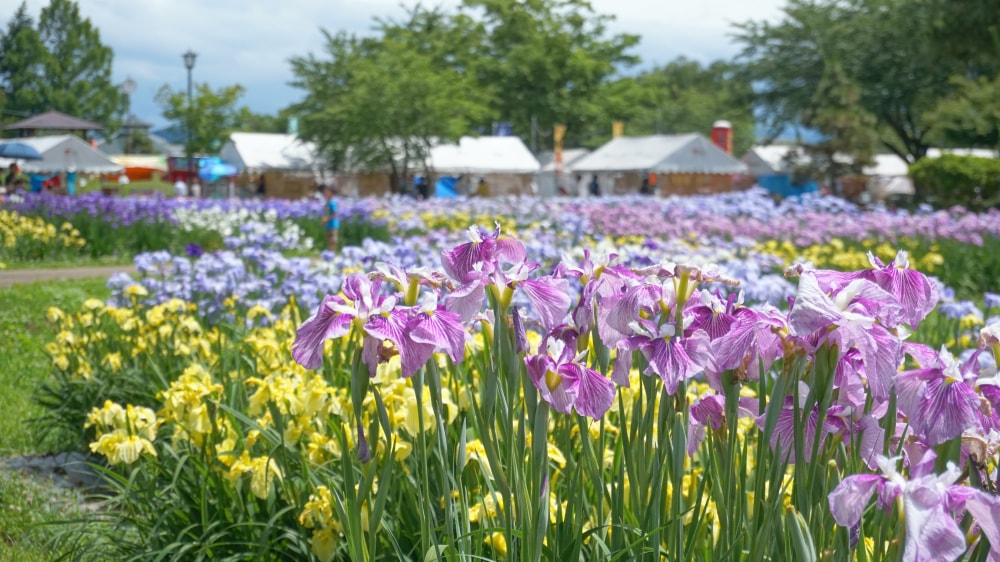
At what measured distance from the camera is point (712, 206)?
15383 millimetres

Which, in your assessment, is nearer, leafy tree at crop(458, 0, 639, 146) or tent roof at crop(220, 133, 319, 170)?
tent roof at crop(220, 133, 319, 170)

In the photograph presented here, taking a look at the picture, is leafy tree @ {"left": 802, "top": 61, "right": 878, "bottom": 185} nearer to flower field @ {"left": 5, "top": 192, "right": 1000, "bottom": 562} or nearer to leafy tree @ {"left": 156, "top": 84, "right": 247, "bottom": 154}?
leafy tree @ {"left": 156, "top": 84, "right": 247, "bottom": 154}

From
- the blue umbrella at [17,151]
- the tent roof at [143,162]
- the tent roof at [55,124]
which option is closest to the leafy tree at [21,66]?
the tent roof at [143,162]

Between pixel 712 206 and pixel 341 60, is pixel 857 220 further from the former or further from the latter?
pixel 341 60

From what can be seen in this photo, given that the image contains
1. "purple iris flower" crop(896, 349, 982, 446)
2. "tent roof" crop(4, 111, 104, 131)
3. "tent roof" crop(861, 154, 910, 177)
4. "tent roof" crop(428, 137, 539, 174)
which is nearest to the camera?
Result: "purple iris flower" crop(896, 349, 982, 446)

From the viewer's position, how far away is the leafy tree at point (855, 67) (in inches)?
1608

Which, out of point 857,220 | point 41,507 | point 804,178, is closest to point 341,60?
point 804,178

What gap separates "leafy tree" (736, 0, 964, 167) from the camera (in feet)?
134

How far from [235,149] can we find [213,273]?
3038 centimetres

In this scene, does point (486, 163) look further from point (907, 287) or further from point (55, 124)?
point (907, 287)

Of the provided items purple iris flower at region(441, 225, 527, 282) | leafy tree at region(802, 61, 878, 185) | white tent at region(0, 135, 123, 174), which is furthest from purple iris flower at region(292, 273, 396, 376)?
leafy tree at region(802, 61, 878, 185)

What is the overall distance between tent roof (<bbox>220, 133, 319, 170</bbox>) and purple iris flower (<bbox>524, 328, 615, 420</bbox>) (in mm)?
34585

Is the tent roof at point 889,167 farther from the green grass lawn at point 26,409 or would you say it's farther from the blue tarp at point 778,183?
the green grass lawn at point 26,409

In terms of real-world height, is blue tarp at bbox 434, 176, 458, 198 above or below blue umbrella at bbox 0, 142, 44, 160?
below
